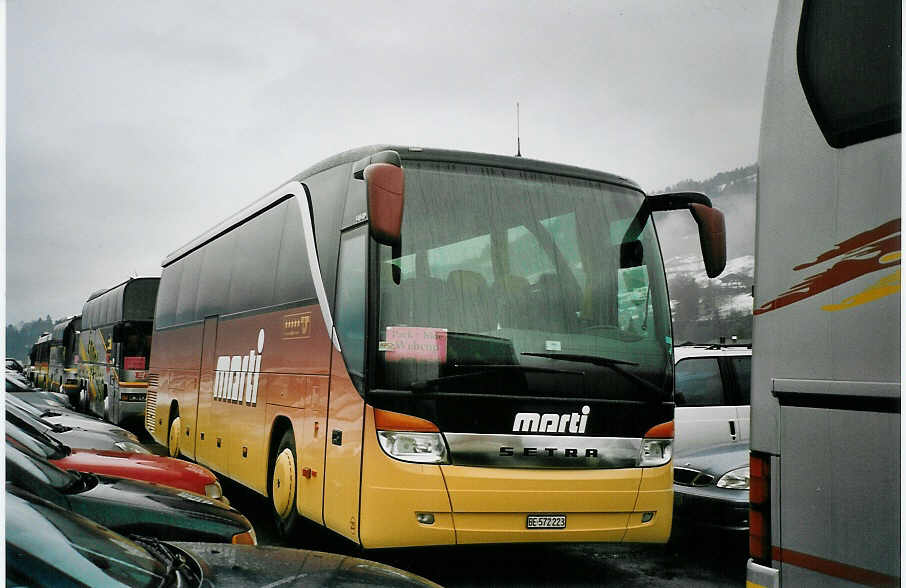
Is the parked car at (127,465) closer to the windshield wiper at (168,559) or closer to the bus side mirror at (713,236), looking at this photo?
the windshield wiper at (168,559)

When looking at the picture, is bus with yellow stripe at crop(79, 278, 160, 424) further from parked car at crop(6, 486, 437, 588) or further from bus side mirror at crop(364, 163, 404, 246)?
parked car at crop(6, 486, 437, 588)

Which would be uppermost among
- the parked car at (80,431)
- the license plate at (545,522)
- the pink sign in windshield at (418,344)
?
the pink sign in windshield at (418,344)

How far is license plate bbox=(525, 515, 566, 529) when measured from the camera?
573 cm

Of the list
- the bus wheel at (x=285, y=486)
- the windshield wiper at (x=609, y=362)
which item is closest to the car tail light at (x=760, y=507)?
the windshield wiper at (x=609, y=362)

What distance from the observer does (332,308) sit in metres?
6.39

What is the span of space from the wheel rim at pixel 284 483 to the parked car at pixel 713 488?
110 inches

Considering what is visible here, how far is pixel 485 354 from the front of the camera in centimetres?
579

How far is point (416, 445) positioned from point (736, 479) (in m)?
2.40

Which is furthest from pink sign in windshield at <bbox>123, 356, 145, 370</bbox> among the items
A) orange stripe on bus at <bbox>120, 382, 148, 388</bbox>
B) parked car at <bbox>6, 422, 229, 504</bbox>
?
parked car at <bbox>6, 422, 229, 504</bbox>

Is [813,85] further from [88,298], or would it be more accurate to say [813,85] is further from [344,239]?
[88,298]

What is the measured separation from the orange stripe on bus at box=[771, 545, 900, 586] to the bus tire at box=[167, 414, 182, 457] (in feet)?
29.6

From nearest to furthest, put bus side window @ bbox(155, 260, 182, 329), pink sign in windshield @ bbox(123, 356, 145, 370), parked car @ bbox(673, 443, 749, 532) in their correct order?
parked car @ bbox(673, 443, 749, 532) → bus side window @ bbox(155, 260, 182, 329) → pink sign in windshield @ bbox(123, 356, 145, 370)

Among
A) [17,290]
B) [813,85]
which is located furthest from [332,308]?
[813,85]

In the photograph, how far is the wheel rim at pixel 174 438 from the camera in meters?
11.1
